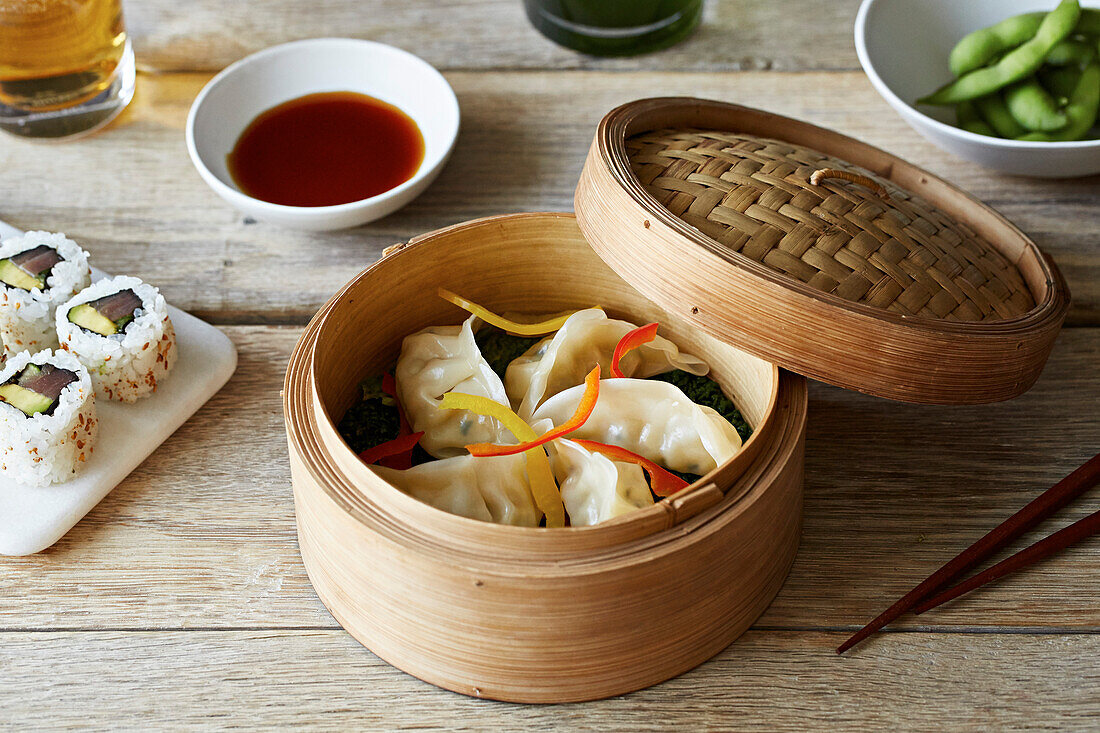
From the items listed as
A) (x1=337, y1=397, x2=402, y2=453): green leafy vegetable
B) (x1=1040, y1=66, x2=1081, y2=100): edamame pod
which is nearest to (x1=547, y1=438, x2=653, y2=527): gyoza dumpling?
(x1=337, y1=397, x2=402, y2=453): green leafy vegetable

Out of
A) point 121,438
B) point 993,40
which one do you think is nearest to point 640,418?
point 121,438

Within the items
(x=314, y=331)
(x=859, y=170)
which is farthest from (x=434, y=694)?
(x=859, y=170)

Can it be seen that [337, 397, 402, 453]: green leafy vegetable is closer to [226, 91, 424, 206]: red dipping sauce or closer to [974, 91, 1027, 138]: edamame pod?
[226, 91, 424, 206]: red dipping sauce

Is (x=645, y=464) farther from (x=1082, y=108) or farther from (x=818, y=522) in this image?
(x=1082, y=108)

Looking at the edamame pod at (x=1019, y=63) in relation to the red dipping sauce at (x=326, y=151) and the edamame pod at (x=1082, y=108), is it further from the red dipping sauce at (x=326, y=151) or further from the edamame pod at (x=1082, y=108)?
the red dipping sauce at (x=326, y=151)

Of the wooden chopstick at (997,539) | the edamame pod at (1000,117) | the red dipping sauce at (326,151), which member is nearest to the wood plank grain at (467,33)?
the red dipping sauce at (326,151)

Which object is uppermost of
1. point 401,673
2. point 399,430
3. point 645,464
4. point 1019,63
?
point 1019,63

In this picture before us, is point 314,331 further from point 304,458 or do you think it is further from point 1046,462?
point 1046,462
